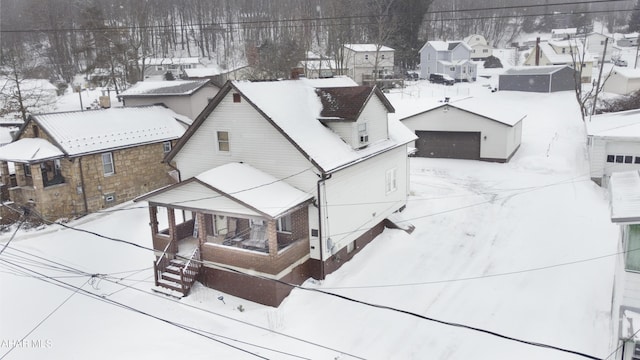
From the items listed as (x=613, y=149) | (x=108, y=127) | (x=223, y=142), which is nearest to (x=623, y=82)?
(x=613, y=149)

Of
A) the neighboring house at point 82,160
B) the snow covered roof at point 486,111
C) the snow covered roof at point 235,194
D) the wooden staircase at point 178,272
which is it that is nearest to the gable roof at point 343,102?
the snow covered roof at point 235,194

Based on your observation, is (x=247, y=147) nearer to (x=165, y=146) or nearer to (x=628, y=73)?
(x=165, y=146)

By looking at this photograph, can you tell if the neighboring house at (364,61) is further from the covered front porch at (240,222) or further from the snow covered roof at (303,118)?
the covered front porch at (240,222)

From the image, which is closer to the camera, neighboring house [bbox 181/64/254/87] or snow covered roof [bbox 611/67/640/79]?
snow covered roof [bbox 611/67/640/79]

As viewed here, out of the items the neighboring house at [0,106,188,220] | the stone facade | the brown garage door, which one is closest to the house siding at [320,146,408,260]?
the stone facade

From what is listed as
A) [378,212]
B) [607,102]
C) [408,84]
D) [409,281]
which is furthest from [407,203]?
[408,84]

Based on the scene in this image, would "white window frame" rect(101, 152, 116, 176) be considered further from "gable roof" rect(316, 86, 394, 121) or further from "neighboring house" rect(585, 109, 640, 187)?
"neighboring house" rect(585, 109, 640, 187)

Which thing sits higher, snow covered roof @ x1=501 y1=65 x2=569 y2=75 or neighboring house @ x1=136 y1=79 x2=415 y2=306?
snow covered roof @ x1=501 y1=65 x2=569 y2=75

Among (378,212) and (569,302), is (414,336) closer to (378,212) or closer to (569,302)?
(569,302)
